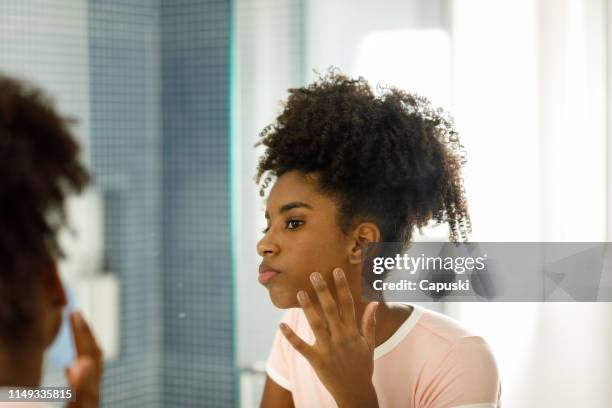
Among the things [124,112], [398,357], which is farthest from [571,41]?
[124,112]

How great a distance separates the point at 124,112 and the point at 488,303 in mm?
667

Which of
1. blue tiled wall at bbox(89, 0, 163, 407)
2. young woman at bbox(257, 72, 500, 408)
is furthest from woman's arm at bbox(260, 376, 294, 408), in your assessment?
blue tiled wall at bbox(89, 0, 163, 407)

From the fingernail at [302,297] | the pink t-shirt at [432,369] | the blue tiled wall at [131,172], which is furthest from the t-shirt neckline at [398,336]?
the blue tiled wall at [131,172]

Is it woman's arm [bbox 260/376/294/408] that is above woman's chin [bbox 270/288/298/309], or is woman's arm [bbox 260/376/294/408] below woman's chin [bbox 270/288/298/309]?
below

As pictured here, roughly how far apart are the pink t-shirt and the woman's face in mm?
109

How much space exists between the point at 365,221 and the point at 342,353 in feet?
0.54

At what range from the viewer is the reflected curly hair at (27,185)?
0.54 m

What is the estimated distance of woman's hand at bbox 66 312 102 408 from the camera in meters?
0.68

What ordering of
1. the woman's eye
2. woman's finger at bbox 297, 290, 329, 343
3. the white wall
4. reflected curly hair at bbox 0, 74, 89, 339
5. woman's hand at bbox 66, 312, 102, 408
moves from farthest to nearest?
the white wall
the woman's eye
woman's finger at bbox 297, 290, 329, 343
woman's hand at bbox 66, 312, 102, 408
reflected curly hair at bbox 0, 74, 89, 339

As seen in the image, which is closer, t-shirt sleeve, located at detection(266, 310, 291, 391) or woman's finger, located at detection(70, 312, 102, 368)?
woman's finger, located at detection(70, 312, 102, 368)

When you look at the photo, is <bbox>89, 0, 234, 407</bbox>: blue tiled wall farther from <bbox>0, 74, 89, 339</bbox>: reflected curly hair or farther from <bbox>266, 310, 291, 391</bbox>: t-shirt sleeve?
<bbox>0, 74, 89, 339</bbox>: reflected curly hair

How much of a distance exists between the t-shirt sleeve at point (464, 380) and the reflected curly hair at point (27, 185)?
1.47 feet

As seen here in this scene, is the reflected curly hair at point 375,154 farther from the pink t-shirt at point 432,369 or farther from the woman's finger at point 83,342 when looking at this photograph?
the woman's finger at point 83,342

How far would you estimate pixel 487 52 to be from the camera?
0.96m
